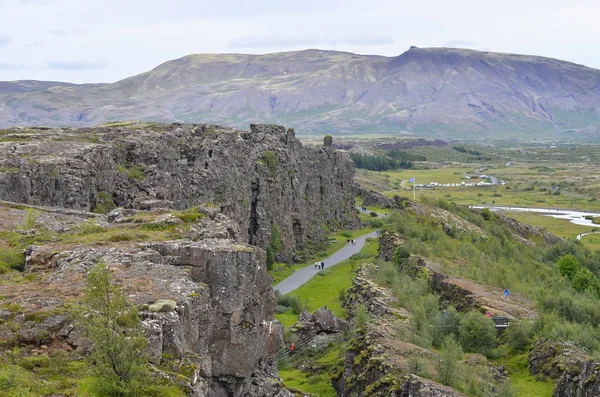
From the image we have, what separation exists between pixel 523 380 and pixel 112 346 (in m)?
31.5

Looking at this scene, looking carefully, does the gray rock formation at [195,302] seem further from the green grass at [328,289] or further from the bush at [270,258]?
the bush at [270,258]

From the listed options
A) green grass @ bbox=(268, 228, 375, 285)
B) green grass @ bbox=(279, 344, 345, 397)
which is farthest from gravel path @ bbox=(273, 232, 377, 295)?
green grass @ bbox=(279, 344, 345, 397)

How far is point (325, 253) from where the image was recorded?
105m

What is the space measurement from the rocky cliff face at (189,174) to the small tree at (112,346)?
19478 mm

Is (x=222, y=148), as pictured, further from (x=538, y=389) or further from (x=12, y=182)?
(x=538, y=389)

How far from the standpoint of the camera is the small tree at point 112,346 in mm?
20484

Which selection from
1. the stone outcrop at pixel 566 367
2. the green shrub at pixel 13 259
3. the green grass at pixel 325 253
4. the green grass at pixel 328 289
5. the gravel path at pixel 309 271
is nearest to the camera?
the green shrub at pixel 13 259

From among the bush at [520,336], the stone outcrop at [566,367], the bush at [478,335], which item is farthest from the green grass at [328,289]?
the stone outcrop at [566,367]

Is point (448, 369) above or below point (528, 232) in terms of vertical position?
above

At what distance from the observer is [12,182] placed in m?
47.2

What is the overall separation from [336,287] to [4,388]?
6397 centimetres

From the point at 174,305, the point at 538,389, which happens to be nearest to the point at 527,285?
the point at 538,389

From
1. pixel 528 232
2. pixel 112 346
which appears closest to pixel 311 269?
pixel 528 232

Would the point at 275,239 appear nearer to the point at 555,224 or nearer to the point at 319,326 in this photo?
the point at 319,326
